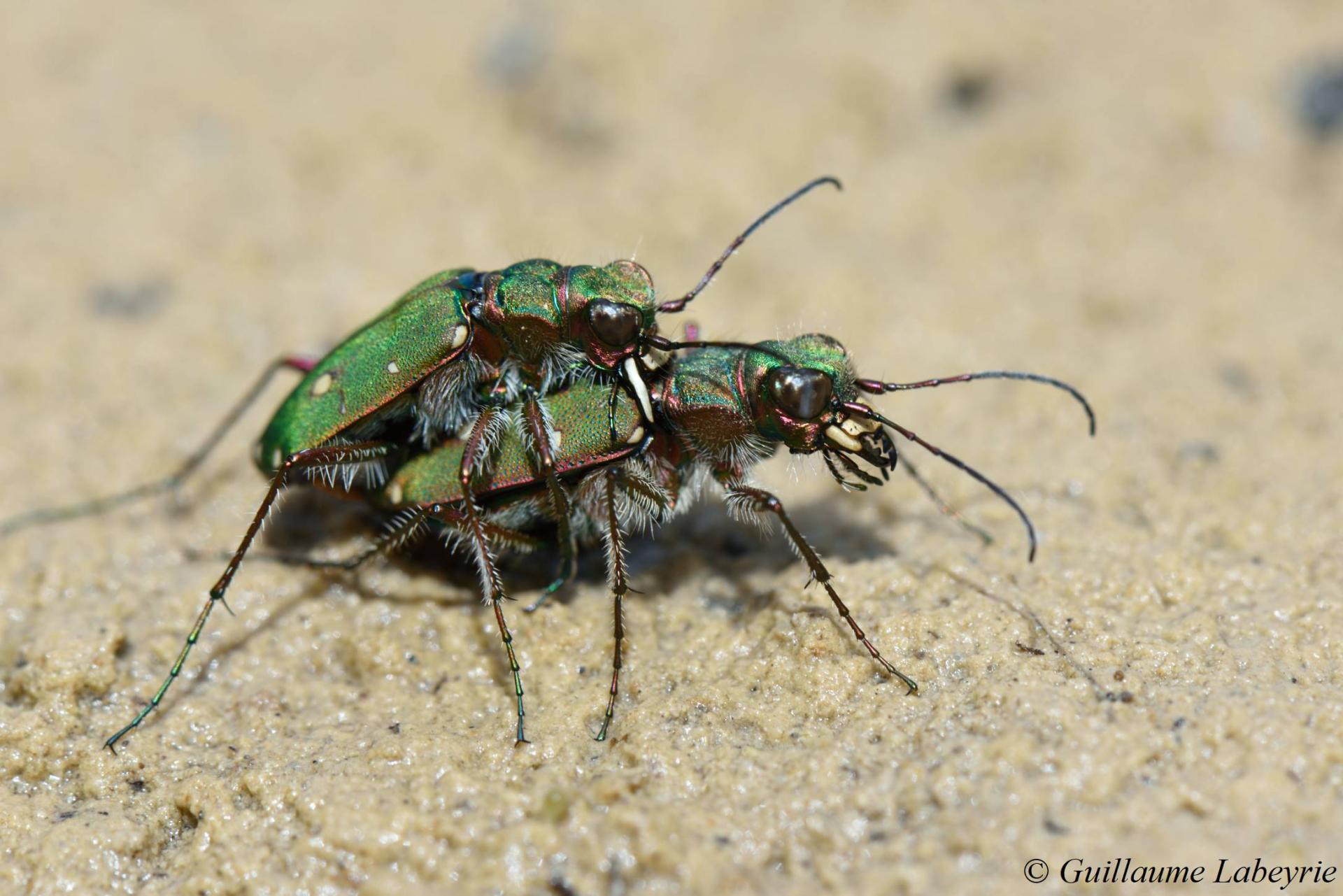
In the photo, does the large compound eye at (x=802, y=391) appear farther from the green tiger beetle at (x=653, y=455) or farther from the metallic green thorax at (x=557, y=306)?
the metallic green thorax at (x=557, y=306)

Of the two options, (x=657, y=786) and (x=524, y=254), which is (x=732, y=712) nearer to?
(x=657, y=786)

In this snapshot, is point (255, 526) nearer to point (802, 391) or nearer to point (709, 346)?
point (709, 346)

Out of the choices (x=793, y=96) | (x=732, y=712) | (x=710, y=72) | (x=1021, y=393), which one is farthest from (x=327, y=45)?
(x=732, y=712)

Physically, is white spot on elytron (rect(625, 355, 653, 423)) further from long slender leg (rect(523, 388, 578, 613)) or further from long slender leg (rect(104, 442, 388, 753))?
long slender leg (rect(104, 442, 388, 753))

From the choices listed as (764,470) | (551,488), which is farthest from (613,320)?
(764,470)

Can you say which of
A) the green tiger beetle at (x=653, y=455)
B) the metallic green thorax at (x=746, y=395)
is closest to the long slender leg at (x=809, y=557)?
the green tiger beetle at (x=653, y=455)
